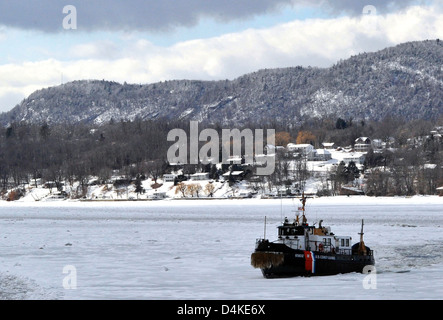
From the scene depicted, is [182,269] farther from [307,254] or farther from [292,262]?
[307,254]

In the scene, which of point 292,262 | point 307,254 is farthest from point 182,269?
point 307,254

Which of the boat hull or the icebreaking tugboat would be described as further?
the icebreaking tugboat

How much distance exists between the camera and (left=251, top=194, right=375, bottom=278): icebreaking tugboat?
141 feet

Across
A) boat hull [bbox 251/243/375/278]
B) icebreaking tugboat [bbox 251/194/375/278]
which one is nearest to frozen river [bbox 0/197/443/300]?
boat hull [bbox 251/243/375/278]

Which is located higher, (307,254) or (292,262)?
(307,254)

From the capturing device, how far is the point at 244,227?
283ft

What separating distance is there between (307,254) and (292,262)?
1287mm

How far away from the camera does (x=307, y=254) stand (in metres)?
43.8

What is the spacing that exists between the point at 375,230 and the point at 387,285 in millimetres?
43252

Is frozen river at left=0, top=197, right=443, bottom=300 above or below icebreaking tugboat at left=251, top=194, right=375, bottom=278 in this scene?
below

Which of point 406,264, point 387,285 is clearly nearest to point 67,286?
point 387,285

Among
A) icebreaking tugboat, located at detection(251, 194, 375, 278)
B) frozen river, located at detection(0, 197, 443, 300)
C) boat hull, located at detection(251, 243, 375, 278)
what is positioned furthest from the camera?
icebreaking tugboat, located at detection(251, 194, 375, 278)

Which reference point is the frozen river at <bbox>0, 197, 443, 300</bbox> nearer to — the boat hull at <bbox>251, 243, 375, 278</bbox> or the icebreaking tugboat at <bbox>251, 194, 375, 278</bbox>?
the boat hull at <bbox>251, 243, 375, 278</bbox>

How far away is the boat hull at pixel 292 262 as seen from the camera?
4253 centimetres
